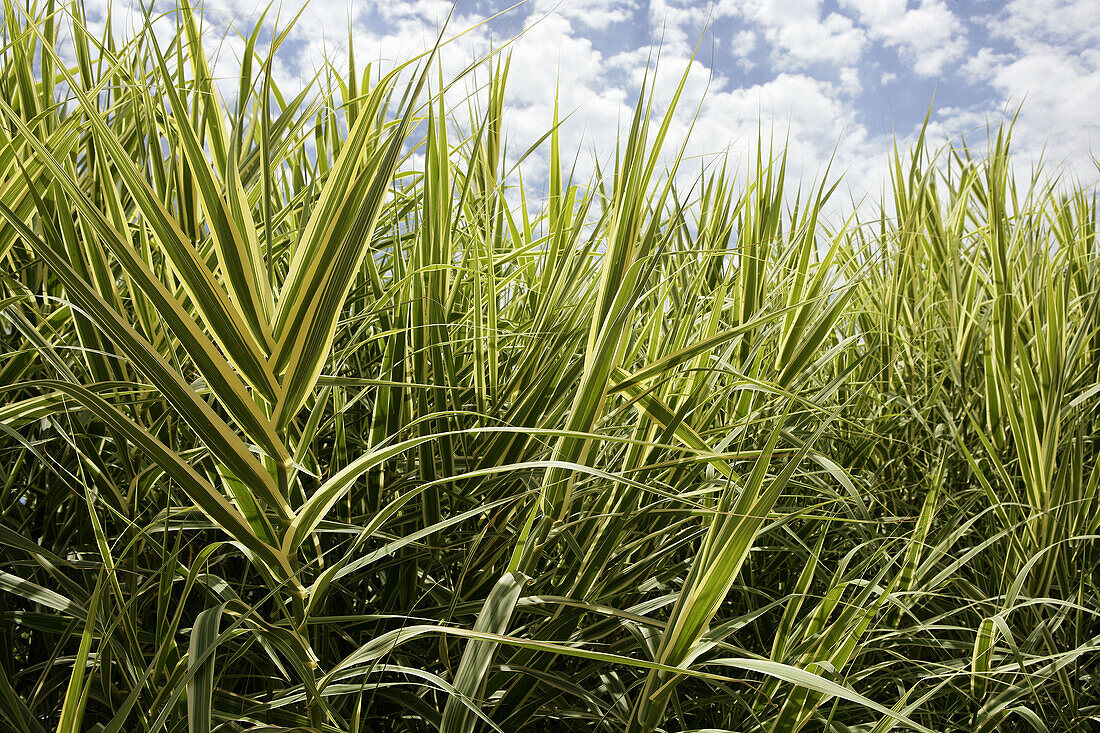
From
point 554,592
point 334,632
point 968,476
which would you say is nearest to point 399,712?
point 334,632

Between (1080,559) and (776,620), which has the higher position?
(1080,559)

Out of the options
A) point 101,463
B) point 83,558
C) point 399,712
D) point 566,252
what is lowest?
point 399,712

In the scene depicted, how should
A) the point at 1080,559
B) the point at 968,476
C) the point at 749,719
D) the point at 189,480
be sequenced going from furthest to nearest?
the point at 968,476 → the point at 1080,559 → the point at 749,719 → the point at 189,480

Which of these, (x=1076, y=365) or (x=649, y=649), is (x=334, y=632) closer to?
(x=649, y=649)

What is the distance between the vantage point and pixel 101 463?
0.68 metres

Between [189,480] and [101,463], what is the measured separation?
308mm

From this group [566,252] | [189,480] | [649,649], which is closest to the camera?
[189,480]

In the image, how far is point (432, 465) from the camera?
2.44ft

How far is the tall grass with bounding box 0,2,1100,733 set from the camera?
1.65 ft

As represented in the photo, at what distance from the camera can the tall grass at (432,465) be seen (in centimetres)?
50

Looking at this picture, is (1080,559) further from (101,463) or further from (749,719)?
(101,463)

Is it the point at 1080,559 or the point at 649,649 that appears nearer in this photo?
the point at 649,649

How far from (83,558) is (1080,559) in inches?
56.4

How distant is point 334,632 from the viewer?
0.75 meters
